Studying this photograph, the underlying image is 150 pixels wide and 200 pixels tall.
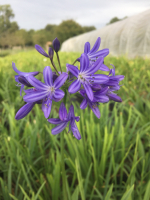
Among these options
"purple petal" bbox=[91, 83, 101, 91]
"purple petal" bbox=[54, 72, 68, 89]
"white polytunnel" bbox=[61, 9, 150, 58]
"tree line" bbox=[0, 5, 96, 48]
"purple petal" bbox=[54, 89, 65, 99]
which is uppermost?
"tree line" bbox=[0, 5, 96, 48]

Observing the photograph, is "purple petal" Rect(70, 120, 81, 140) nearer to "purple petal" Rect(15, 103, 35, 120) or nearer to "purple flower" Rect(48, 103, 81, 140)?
"purple flower" Rect(48, 103, 81, 140)

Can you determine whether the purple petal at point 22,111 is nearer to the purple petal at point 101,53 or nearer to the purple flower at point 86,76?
the purple flower at point 86,76

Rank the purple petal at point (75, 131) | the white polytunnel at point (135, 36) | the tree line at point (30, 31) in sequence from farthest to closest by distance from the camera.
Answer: the tree line at point (30, 31)
the white polytunnel at point (135, 36)
the purple petal at point (75, 131)

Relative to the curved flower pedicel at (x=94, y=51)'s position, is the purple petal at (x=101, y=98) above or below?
below

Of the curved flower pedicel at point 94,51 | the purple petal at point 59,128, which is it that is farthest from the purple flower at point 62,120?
the curved flower pedicel at point 94,51

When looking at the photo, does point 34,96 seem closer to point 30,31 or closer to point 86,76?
point 86,76

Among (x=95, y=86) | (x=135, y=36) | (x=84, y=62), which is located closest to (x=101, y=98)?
(x=95, y=86)

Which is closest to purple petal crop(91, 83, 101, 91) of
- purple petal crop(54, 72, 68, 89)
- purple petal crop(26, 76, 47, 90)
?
purple petal crop(54, 72, 68, 89)
